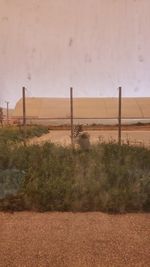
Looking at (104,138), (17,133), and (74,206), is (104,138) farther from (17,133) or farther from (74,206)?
(74,206)

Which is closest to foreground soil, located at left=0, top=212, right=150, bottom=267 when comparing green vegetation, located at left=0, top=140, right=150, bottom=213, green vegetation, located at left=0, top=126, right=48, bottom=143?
green vegetation, located at left=0, top=140, right=150, bottom=213

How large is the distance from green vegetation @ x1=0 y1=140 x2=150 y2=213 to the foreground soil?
8.2 inches

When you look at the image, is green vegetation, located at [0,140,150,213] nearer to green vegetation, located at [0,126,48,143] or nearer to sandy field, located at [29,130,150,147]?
sandy field, located at [29,130,150,147]

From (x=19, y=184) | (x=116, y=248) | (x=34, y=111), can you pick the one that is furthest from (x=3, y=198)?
(x=34, y=111)

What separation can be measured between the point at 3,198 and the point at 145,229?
1.61 m

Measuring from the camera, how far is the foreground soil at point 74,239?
146 inches

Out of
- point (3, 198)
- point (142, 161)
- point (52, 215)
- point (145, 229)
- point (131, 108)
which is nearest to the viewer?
point (145, 229)

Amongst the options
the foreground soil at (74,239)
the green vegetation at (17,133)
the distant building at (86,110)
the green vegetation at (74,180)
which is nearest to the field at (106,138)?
the green vegetation at (17,133)

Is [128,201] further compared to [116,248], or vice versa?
[128,201]

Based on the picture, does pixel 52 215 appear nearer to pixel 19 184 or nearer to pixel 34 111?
pixel 19 184

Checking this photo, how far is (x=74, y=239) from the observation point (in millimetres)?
4176

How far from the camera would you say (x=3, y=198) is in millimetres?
5312

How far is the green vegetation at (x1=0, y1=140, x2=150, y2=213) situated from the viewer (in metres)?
5.20

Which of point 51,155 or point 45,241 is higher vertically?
point 51,155
